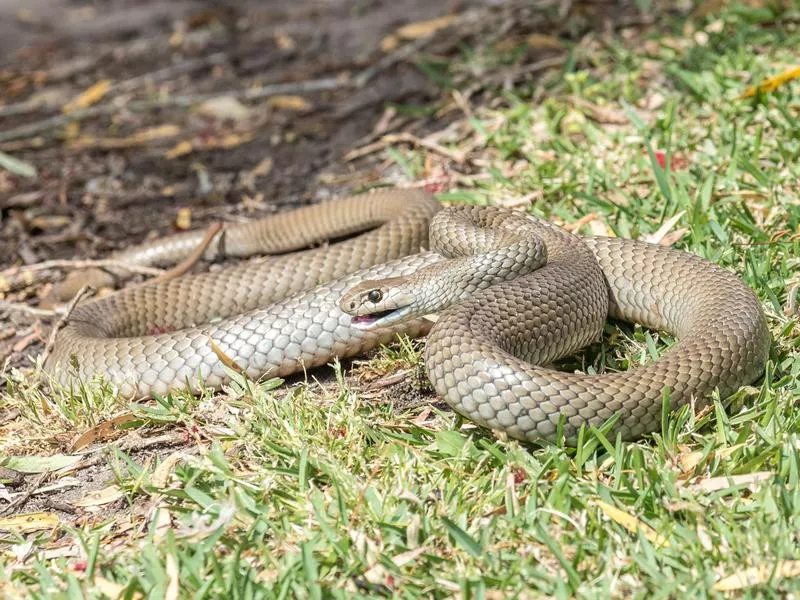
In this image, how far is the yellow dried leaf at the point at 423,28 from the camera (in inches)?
380

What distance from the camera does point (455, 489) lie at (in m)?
3.80

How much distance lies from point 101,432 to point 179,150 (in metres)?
4.42

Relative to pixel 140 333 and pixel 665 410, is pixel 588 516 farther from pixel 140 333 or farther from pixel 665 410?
pixel 140 333

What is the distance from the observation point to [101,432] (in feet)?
15.3

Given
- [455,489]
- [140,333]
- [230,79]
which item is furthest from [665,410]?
[230,79]

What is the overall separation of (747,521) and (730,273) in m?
1.62

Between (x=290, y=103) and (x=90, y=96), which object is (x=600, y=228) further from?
(x=90, y=96)

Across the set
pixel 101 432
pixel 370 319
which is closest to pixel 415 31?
pixel 370 319

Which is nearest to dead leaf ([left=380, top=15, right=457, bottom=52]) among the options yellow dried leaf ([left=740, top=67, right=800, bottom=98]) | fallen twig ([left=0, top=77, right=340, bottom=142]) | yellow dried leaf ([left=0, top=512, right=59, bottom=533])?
fallen twig ([left=0, top=77, right=340, bottom=142])

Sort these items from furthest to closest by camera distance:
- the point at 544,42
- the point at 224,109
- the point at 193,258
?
the point at 224,109 → the point at 544,42 → the point at 193,258

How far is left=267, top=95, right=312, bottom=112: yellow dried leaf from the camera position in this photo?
9.01 metres

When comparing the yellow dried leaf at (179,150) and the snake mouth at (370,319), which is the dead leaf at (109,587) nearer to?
the snake mouth at (370,319)

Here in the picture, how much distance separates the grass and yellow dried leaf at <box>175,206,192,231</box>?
2394 millimetres

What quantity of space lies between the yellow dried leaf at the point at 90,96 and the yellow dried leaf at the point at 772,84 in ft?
20.7
